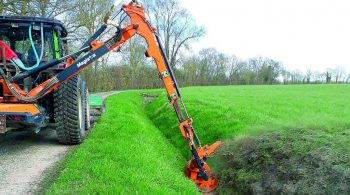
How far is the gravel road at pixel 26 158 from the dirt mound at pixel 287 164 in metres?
3.11

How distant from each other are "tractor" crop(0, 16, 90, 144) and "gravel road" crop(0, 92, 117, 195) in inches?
17.4

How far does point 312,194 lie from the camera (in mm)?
5176

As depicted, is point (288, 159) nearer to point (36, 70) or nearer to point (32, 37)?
point (36, 70)

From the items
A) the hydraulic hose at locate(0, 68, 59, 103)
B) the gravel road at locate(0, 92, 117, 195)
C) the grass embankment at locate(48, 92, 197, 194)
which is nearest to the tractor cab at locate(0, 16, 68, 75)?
the hydraulic hose at locate(0, 68, 59, 103)

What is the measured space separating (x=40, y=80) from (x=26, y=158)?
79.0 inches

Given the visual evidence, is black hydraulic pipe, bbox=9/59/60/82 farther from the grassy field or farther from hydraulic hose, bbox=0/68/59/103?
the grassy field

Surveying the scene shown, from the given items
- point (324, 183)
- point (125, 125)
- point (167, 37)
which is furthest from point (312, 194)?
point (167, 37)

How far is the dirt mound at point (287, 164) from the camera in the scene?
5.26m

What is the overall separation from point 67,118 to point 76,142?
2.10 feet

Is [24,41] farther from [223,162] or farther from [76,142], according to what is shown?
[223,162]

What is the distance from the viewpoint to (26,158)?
7.01 meters

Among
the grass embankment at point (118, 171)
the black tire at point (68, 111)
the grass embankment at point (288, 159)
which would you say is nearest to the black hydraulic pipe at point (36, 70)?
the black tire at point (68, 111)

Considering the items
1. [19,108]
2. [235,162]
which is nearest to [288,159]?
[235,162]

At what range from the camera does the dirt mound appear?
207 inches
